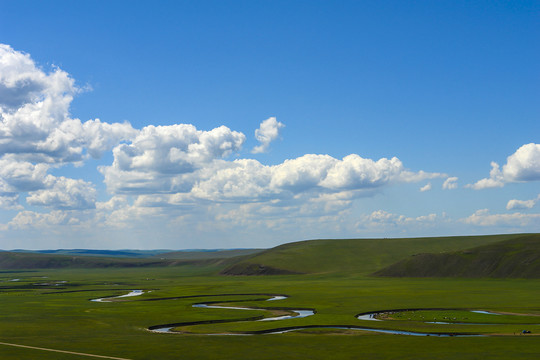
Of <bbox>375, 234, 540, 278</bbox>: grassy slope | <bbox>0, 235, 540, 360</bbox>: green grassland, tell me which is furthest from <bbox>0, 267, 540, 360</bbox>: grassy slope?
<bbox>375, 234, 540, 278</bbox>: grassy slope

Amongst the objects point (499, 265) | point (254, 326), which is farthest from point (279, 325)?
point (499, 265)

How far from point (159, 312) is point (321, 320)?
31.7 meters

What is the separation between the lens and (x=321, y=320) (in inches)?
3406

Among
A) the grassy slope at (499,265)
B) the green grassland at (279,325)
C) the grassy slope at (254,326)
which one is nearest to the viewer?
the grassy slope at (254,326)

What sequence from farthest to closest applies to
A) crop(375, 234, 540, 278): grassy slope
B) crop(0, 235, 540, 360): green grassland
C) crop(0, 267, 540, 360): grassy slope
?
crop(375, 234, 540, 278): grassy slope, crop(0, 235, 540, 360): green grassland, crop(0, 267, 540, 360): grassy slope

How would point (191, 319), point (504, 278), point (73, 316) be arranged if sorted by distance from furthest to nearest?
point (504, 278) < point (73, 316) < point (191, 319)

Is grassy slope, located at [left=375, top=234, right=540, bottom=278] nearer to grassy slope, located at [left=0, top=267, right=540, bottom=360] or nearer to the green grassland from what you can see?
the green grassland

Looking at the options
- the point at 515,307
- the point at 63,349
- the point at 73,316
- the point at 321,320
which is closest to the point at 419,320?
the point at 321,320

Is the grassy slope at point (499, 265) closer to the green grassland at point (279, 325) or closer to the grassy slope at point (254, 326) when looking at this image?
the green grassland at point (279, 325)

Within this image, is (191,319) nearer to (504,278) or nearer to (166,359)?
(166,359)

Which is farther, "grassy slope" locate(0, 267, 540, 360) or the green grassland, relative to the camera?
the green grassland

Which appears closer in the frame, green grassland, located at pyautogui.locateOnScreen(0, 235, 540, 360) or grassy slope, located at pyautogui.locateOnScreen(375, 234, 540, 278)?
green grassland, located at pyautogui.locateOnScreen(0, 235, 540, 360)

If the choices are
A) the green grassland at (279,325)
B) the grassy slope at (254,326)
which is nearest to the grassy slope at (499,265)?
the green grassland at (279,325)

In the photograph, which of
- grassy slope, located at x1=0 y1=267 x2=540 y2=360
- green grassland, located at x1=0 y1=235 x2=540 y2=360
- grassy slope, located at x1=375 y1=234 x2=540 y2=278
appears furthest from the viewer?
grassy slope, located at x1=375 y1=234 x2=540 y2=278
